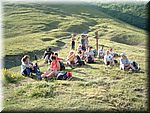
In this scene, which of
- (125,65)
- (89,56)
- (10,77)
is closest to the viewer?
(10,77)

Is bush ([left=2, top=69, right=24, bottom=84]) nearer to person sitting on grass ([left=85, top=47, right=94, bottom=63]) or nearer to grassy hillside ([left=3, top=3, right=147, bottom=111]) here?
grassy hillside ([left=3, top=3, right=147, bottom=111])

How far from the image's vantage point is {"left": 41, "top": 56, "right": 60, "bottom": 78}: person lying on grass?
1405 cm

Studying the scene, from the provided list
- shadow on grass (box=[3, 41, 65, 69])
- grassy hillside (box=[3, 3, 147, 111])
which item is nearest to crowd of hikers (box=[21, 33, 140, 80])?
grassy hillside (box=[3, 3, 147, 111])

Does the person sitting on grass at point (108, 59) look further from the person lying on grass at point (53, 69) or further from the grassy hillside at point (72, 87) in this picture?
the person lying on grass at point (53, 69)

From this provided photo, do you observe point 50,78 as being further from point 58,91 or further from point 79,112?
point 79,112

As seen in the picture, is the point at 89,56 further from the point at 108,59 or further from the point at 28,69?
the point at 28,69

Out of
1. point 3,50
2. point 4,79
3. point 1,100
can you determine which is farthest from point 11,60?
point 1,100

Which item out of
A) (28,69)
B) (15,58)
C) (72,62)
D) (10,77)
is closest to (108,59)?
(72,62)

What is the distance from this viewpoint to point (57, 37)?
23.0m

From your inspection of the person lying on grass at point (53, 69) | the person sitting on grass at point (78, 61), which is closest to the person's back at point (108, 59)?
the person sitting on grass at point (78, 61)

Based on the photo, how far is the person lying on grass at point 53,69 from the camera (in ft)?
46.1

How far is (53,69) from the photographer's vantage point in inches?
567

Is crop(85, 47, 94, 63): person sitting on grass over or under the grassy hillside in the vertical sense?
over

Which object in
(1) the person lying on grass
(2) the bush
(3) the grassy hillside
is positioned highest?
(1) the person lying on grass
